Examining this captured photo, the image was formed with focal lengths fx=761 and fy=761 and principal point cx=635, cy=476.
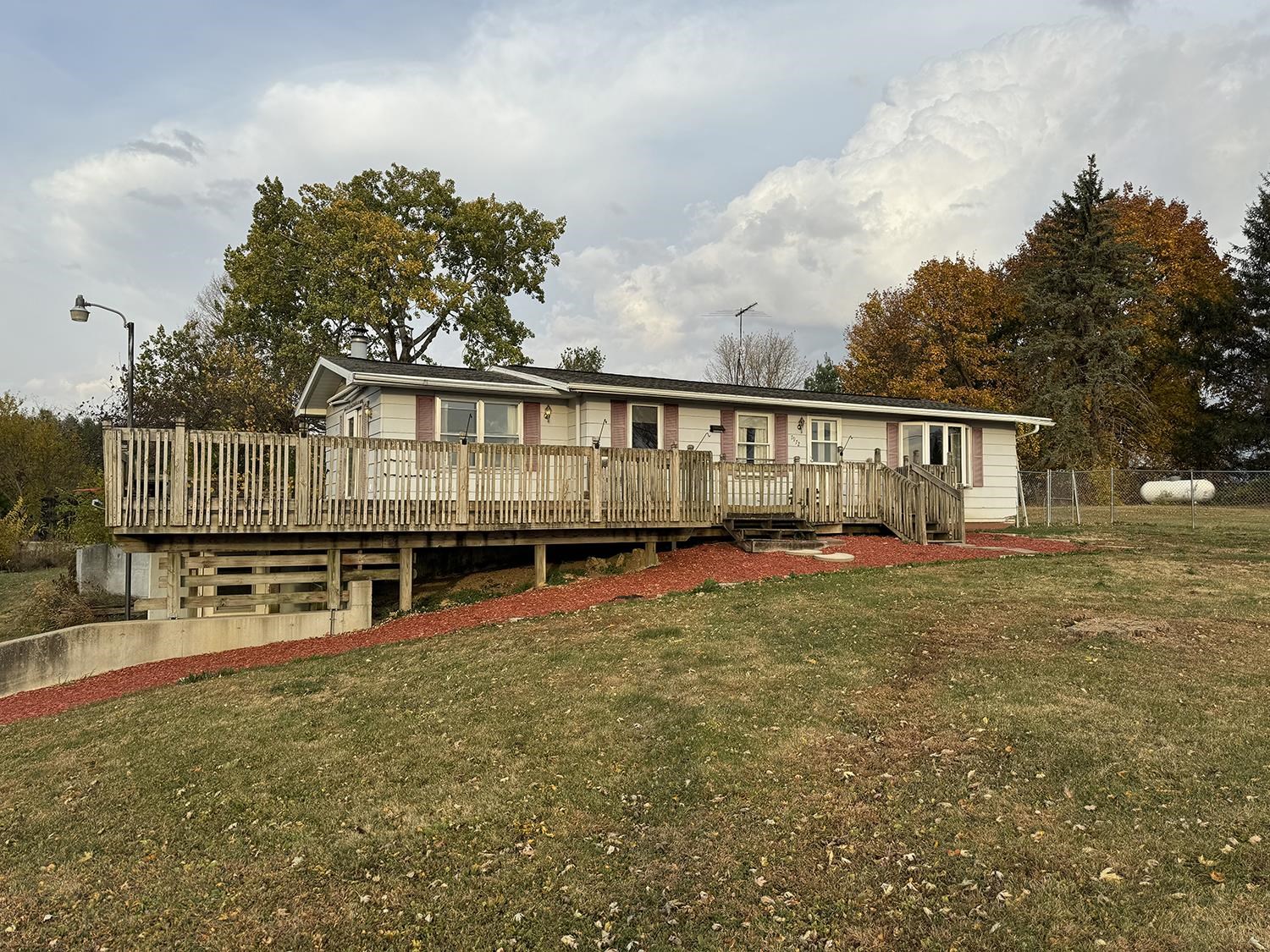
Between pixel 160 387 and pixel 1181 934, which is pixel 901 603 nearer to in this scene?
pixel 1181 934

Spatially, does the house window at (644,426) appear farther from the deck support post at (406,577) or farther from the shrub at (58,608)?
the shrub at (58,608)

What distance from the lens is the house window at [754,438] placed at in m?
17.4

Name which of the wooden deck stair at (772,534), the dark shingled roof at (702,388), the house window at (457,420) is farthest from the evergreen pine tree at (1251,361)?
the house window at (457,420)

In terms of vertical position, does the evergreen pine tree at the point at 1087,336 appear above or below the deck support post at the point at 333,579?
above

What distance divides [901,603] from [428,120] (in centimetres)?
1718

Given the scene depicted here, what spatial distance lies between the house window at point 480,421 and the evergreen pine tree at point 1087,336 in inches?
1080

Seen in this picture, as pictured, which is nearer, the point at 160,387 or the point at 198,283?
the point at 160,387

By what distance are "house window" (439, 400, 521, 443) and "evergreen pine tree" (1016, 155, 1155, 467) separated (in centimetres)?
2742

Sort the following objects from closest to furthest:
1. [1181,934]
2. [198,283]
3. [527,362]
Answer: [1181,934] < [527,362] < [198,283]

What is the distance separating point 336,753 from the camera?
599 cm

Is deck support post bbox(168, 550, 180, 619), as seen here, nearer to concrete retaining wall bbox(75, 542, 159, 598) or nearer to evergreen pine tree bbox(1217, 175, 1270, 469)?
concrete retaining wall bbox(75, 542, 159, 598)

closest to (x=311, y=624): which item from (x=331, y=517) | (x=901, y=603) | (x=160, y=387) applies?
(x=331, y=517)

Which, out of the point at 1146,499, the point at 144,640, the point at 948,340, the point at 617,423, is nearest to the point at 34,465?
the point at 144,640

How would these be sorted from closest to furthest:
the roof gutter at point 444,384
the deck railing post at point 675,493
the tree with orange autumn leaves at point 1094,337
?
the deck railing post at point 675,493 < the roof gutter at point 444,384 < the tree with orange autumn leaves at point 1094,337
